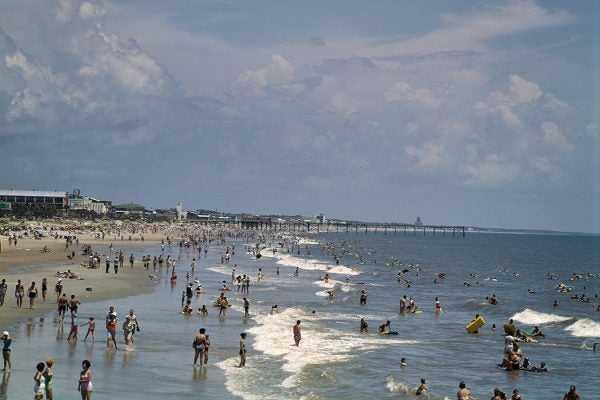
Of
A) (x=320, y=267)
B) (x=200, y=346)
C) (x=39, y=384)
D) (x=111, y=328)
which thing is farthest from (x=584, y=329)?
(x=320, y=267)

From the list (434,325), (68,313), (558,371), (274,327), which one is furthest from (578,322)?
(68,313)

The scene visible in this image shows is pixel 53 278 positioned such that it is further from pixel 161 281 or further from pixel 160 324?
pixel 160 324

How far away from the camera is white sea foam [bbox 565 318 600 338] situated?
3556 centimetres

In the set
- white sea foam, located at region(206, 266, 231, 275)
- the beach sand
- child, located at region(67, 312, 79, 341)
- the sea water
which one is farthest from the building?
child, located at region(67, 312, 79, 341)

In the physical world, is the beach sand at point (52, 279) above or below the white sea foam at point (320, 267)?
above

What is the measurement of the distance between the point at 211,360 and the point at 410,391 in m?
6.40

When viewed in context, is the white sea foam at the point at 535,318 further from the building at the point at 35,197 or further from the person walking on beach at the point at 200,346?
the building at the point at 35,197

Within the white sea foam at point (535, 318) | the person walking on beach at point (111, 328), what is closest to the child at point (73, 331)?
the person walking on beach at point (111, 328)

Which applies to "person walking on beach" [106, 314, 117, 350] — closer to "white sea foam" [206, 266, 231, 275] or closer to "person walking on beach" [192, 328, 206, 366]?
"person walking on beach" [192, 328, 206, 366]

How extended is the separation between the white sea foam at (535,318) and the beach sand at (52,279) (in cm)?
2214

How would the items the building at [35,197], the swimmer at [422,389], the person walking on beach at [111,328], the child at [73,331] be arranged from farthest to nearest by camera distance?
the building at [35,197] → the child at [73,331] → the person walking on beach at [111,328] → the swimmer at [422,389]

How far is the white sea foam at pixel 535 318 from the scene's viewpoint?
4041cm

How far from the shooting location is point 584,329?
36.6m

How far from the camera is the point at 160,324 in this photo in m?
29.7
